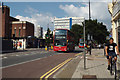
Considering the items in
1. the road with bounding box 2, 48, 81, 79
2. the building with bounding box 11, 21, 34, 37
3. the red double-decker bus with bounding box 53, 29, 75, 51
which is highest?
the building with bounding box 11, 21, 34, 37

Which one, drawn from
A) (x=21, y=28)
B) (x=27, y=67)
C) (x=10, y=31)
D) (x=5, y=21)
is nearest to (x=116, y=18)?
(x=27, y=67)

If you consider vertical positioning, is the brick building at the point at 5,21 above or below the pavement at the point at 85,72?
above

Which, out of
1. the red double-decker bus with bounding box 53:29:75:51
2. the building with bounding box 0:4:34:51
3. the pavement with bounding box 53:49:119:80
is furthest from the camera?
the building with bounding box 0:4:34:51

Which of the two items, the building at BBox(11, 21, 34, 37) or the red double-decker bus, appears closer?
the red double-decker bus

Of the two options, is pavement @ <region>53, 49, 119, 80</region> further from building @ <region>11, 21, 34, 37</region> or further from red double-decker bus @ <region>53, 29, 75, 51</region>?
building @ <region>11, 21, 34, 37</region>

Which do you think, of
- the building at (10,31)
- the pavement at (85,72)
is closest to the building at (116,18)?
the pavement at (85,72)

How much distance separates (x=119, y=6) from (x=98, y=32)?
48744 mm

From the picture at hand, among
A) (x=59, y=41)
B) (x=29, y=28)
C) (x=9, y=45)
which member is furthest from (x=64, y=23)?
(x=59, y=41)

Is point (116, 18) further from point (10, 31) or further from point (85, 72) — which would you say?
point (10, 31)

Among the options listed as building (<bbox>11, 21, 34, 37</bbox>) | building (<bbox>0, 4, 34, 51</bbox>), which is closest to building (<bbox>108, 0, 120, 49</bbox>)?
building (<bbox>0, 4, 34, 51</bbox>)

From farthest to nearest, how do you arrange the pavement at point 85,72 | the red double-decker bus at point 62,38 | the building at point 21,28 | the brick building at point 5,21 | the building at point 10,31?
the building at point 21,28 → the brick building at point 5,21 → the building at point 10,31 → the red double-decker bus at point 62,38 → the pavement at point 85,72

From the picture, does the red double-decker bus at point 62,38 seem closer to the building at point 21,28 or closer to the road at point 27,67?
the road at point 27,67

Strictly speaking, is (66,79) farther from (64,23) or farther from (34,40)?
(64,23)

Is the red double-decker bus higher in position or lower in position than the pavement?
higher
